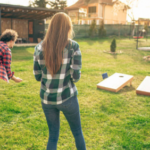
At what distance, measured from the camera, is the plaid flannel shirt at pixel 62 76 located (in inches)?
77.6

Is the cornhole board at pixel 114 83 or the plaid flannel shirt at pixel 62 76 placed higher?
the plaid flannel shirt at pixel 62 76

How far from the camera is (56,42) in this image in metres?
1.92

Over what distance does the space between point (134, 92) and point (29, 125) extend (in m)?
3.48

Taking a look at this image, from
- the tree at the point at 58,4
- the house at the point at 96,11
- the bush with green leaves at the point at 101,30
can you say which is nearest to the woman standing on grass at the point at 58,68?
the bush with green leaves at the point at 101,30

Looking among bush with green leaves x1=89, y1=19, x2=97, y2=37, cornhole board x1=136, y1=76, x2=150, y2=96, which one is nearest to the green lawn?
cornhole board x1=136, y1=76, x2=150, y2=96

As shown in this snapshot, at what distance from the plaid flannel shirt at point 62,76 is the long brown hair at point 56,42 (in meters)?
0.06

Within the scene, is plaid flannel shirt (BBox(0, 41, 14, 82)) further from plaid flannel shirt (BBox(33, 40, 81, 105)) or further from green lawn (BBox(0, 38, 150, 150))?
plaid flannel shirt (BBox(33, 40, 81, 105))

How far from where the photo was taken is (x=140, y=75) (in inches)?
297

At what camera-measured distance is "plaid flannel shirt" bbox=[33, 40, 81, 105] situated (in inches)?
77.6

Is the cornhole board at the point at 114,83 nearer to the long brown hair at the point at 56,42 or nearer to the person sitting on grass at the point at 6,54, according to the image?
the person sitting on grass at the point at 6,54

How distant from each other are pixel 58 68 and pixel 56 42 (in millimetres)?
283

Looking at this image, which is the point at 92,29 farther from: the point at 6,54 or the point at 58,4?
the point at 6,54

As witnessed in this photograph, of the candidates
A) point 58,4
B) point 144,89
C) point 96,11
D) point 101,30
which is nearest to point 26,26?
point 101,30

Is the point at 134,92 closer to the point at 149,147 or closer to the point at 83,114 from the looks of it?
the point at 83,114
